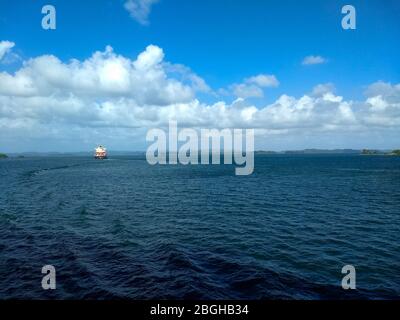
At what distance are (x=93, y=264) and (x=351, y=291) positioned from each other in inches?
866

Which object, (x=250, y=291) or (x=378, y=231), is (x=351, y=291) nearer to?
(x=250, y=291)

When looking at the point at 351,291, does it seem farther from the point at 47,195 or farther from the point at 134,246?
the point at 47,195

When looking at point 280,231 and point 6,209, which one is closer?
point 280,231

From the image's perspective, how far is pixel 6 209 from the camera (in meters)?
54.7

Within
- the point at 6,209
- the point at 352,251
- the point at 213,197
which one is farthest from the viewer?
the point at 213,197

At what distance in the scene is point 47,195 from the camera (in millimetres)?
70375

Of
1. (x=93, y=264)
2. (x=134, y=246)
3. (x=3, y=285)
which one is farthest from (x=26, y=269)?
(x=134, y=246)

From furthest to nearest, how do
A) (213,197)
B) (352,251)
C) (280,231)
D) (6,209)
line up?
1. (213,197)
2. (6,209)
3. (280,231)
4. (352,251)
